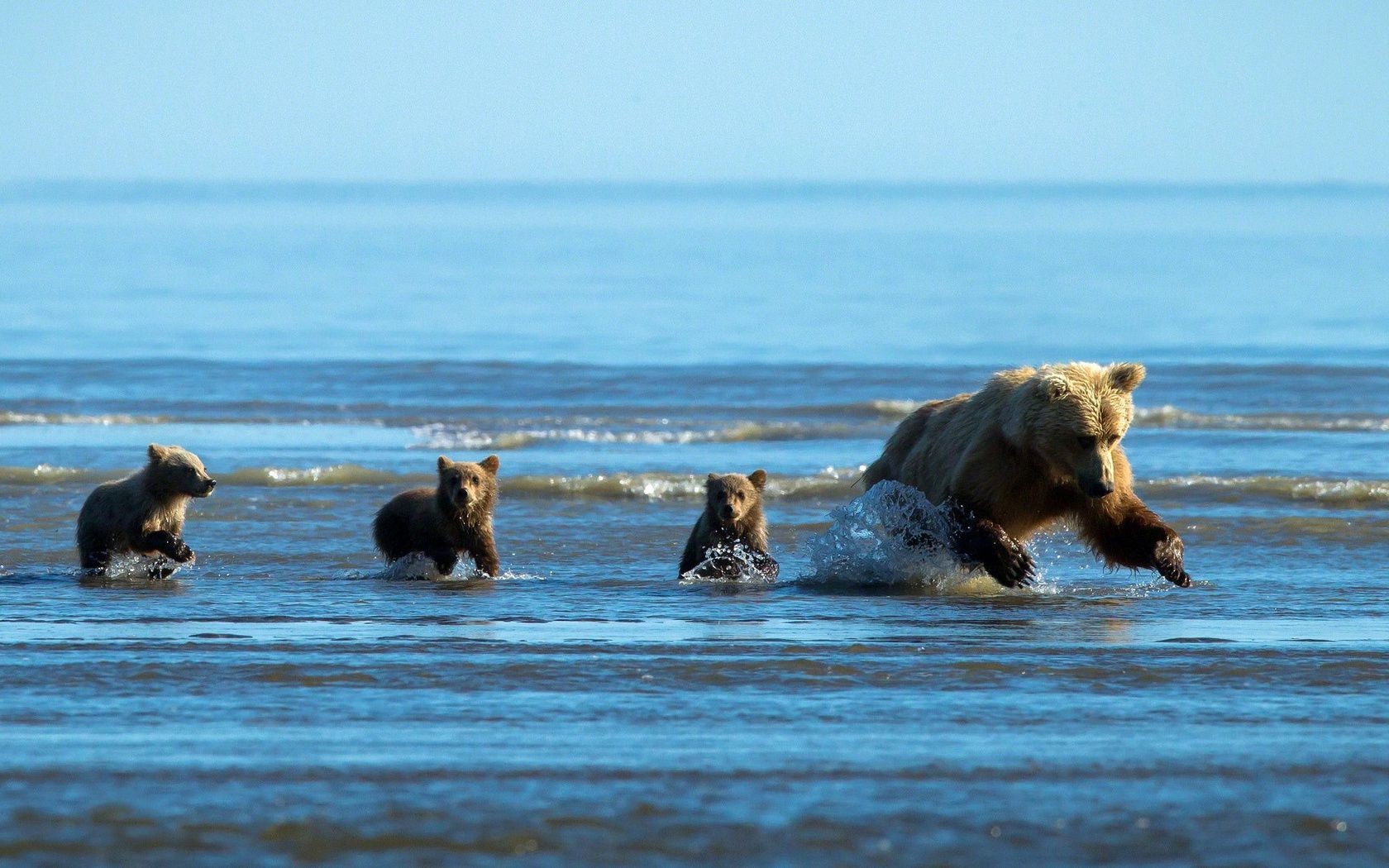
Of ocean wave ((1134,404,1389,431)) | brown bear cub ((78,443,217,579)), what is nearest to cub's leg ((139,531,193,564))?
brown bear cub ((78,443,217,579))

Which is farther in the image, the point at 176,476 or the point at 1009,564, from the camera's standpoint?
the point at 176,476

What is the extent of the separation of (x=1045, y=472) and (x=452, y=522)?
3323 millimetres

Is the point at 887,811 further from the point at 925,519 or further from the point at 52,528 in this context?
the point at 52,528

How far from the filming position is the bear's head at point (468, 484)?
33.5 ft

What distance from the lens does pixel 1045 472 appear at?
906 centimetres

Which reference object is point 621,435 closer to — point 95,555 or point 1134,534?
point 95,555

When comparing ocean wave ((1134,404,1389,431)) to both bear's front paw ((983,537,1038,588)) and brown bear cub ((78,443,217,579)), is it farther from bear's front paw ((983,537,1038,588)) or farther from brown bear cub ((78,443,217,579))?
brown bear cub ((78,443,217,579))

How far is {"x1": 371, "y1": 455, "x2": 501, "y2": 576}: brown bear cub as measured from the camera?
1030 centimetres

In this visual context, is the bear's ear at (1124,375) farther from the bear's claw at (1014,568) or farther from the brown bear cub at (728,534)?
the brown bear cub at (728,534)

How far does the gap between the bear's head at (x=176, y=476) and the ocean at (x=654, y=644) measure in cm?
52

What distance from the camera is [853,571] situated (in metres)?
9.79

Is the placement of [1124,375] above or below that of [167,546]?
above

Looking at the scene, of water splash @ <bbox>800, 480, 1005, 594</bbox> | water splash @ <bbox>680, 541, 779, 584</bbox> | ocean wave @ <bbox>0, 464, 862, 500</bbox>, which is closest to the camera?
water splash @ <bbox>800, 480, 1005, 594</bbox>

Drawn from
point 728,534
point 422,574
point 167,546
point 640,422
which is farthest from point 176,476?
point 640,422
